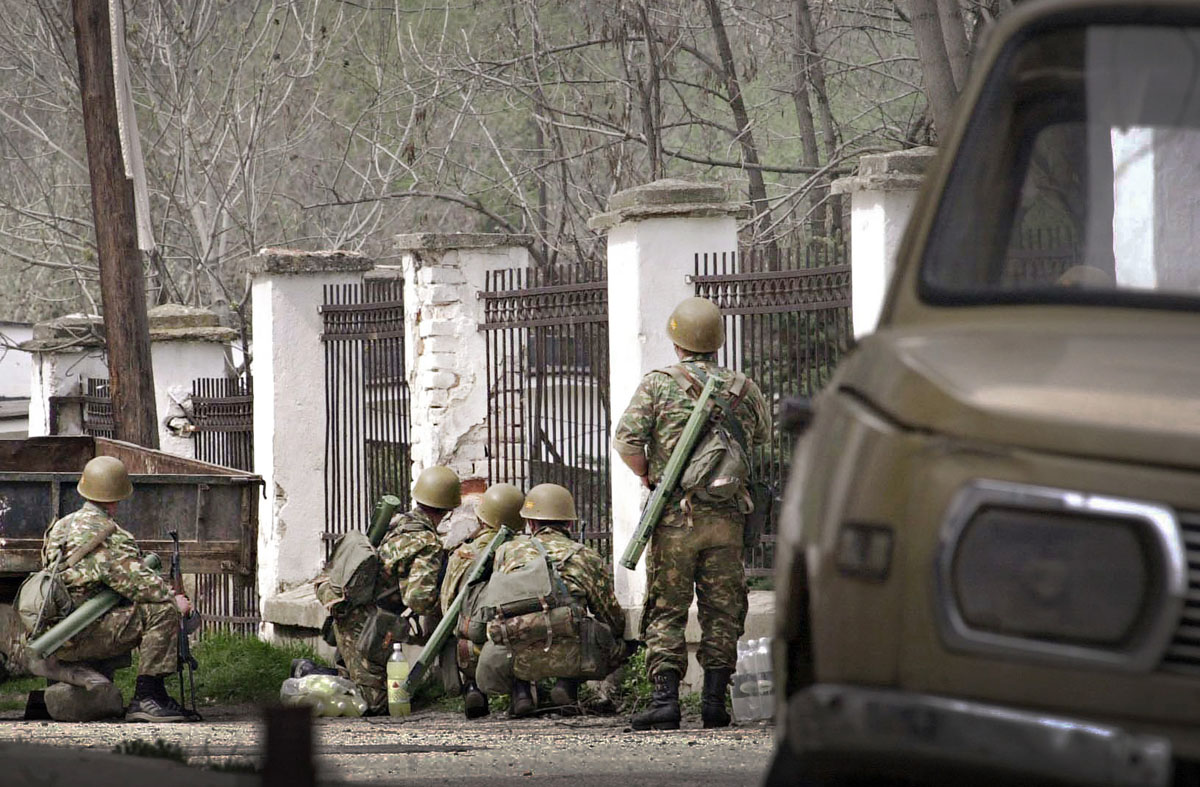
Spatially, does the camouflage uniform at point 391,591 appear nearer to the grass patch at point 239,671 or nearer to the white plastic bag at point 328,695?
the white plastic bag at point 328,695

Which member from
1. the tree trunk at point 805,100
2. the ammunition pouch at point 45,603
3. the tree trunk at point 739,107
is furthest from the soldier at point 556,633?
the tree trunk at point 805,100

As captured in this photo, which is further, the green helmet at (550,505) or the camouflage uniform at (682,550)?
the green helmet at (550,505)

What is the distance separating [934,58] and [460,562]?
159 inches

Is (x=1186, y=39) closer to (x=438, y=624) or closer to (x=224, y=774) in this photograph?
(x=224, y=774)

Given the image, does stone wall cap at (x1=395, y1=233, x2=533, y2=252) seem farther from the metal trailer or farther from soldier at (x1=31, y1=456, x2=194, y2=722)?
soldier at (x1=31, y1=456, x2=194, y2=722)

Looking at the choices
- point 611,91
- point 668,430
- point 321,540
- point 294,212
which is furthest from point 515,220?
point 668,430

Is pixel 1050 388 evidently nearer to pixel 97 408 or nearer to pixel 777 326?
pixel 777 326

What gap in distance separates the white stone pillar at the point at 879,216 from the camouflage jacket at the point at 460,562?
235cm

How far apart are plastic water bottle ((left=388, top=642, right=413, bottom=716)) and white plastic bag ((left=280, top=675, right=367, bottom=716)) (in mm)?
223

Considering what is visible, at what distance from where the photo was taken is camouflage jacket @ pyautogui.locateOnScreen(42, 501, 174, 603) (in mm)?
9711

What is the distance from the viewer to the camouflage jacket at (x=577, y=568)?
898 cm

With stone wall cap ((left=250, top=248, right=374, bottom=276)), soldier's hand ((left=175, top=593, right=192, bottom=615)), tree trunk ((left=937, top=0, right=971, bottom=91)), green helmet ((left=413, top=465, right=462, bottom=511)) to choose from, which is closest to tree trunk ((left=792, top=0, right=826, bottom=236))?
tree trunk ((left=937, top=0, right=971, bottom=91))

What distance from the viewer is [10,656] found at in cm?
1070

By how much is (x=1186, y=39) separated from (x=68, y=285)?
27.2 m
